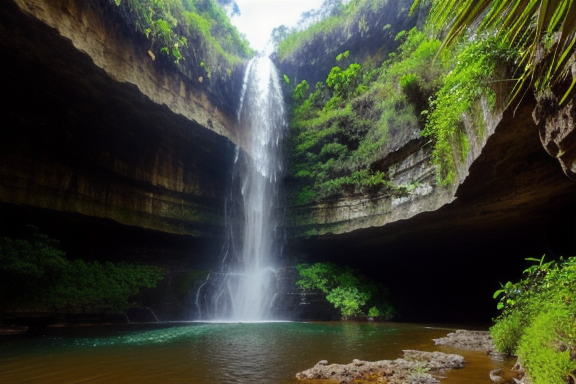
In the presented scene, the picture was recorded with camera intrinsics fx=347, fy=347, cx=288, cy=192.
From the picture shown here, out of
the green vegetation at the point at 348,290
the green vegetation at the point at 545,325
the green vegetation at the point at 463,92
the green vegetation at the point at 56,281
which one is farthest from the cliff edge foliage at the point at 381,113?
the green vegetation at the point at 56,281

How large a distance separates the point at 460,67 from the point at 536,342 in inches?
148

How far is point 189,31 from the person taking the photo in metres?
11.5

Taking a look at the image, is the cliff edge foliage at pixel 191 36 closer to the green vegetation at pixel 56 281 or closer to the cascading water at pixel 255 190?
the cascading water at pixel 255 190

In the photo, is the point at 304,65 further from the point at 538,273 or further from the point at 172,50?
the point at 538,273

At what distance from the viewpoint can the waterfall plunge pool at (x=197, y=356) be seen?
362 centimetres

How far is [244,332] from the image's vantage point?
736 cm

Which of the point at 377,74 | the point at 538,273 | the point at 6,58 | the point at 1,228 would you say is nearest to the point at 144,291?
the point at 1,228

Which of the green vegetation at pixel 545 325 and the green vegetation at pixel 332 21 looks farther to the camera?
the green vegetation at pixel 332 21

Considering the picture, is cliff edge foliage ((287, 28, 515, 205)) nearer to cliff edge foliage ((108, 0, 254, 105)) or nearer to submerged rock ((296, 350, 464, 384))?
submerged rock ((296, 350, 464, 384))

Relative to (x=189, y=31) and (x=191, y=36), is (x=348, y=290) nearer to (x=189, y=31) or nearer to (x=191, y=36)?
(x=191, y=36)

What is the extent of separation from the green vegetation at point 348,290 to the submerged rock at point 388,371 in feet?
24.7

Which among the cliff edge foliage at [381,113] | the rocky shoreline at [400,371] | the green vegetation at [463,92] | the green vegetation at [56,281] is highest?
the cliff edge foliage at [381,113]

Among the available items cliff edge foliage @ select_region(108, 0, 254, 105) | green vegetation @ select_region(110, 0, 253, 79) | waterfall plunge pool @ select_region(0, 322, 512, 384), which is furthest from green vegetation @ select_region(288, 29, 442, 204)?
waterfall plunge pool @ select_region(0, 322, 512, 384)

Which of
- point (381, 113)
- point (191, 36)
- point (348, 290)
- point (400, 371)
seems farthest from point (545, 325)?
point (191, 36)
